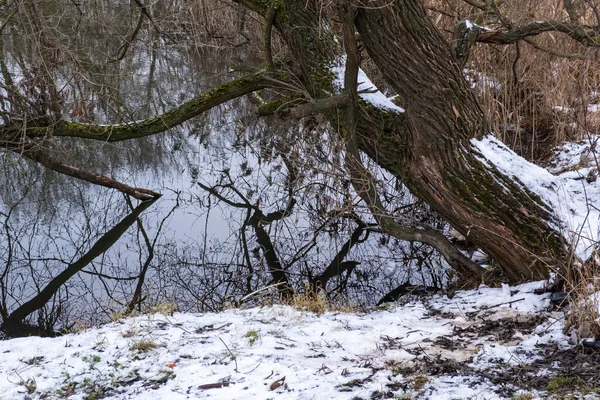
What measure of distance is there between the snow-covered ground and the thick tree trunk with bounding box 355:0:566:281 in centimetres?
34

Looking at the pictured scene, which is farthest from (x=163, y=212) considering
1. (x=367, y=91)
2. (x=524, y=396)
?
(x=524, y=396)

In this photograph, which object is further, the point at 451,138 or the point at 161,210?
the point at 161,210

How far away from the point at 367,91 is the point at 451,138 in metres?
0.87

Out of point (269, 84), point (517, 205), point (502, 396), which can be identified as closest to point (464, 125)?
point (517, 205)

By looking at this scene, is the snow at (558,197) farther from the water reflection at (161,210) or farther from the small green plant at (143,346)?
the small green plant at (143,346)

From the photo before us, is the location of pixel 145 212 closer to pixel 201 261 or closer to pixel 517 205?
pixel 201 261

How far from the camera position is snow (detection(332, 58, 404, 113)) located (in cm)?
493

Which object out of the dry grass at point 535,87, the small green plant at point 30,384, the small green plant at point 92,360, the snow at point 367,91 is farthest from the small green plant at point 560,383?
the dry grass at point 535,87

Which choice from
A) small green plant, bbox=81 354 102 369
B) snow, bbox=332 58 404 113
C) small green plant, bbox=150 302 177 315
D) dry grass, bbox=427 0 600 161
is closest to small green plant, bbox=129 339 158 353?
small green plant, bbox=81 354 102 369

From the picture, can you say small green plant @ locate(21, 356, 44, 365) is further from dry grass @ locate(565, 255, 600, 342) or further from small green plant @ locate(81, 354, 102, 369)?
dry grass @ locate(565, 255, 600, 342)

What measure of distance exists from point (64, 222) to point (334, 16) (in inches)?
159

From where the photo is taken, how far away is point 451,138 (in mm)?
4410

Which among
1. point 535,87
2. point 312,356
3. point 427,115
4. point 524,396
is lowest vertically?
point 524,396

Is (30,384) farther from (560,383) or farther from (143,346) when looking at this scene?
(560,383)
